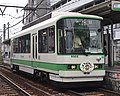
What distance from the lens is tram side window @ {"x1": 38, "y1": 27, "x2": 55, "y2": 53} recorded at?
40.0 ft

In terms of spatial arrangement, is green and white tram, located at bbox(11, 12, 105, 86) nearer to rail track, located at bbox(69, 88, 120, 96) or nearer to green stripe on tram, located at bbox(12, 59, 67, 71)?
green stripe on tram, located at bbox(12, 59, 67, 71)

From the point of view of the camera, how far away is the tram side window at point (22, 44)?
54.8 ft

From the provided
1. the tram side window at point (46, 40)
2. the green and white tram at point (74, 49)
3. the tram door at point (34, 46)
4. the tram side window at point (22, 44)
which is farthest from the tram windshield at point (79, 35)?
the tram side window at point (22, 44)

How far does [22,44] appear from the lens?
1825cm

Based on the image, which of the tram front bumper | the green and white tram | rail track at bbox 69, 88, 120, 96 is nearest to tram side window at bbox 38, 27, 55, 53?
the green and white tram

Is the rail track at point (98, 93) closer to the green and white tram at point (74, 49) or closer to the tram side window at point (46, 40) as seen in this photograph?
the green and white tram at point (74, 49)

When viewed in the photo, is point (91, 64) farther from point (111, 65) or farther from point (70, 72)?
point (111, 65)

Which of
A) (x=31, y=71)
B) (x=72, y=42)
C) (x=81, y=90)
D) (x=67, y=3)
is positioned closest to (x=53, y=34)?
(x=72, y=42)

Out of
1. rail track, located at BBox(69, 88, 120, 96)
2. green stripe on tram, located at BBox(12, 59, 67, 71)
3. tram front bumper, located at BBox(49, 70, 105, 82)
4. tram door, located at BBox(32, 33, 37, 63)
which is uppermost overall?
tram door, located at BBox(32, 33, 37, 63)

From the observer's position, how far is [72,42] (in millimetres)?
11641

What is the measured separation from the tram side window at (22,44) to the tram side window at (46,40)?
2.76 m

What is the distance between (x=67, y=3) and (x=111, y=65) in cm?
3421

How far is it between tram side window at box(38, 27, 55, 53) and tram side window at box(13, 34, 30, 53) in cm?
276

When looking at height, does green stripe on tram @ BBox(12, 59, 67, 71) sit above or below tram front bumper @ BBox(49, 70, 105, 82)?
above
